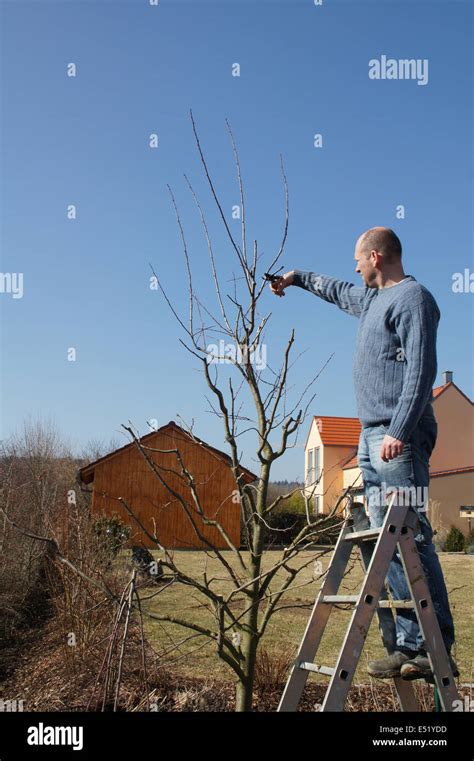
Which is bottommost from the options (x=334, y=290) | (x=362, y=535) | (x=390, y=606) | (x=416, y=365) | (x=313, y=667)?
(x=313, y=667)

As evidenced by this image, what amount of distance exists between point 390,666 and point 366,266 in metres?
1.75

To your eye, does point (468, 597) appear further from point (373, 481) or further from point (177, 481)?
point (177, 481)

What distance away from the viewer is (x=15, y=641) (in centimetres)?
811

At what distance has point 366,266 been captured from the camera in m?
3.34

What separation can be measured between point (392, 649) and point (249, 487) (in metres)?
1.19

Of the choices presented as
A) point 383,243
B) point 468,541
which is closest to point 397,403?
point 383,243

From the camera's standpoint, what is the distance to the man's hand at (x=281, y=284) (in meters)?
3.86

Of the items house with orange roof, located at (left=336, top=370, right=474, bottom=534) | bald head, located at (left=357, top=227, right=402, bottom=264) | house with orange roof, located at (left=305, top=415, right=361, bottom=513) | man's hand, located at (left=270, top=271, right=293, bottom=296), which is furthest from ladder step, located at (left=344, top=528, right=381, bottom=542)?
house with orange roof, located at (left=305, top=415, right=361, bottom=513)

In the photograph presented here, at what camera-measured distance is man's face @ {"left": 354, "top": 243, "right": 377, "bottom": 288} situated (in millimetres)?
3328

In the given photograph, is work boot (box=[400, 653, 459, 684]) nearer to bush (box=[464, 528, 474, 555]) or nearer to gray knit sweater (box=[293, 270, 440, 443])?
gray knit sweater (box=[293, 270, 440, 443])

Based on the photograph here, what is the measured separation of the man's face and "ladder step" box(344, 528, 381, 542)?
3.78 feet

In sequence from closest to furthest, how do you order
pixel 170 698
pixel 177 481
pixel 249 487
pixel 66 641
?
pixel 249 487
pixel 170 698
pixel 66 641
pixel 177 481

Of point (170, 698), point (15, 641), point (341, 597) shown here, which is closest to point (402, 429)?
point (341, 597)

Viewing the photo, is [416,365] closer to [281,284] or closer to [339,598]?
[339,598]
